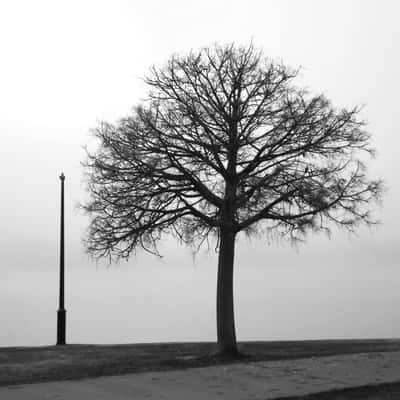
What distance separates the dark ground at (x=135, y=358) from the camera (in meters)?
12.5

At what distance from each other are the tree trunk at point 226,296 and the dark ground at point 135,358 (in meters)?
0.58

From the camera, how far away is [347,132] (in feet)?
59.2

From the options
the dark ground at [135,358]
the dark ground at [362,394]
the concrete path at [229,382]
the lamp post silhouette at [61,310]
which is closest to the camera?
the concrete path at [229,382]

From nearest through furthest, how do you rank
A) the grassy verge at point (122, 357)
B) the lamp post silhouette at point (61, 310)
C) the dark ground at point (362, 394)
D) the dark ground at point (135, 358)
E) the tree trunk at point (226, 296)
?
the dark ground at point (362, 394), the dark ground at point (135, 358), the grassy verge at point (122, 357), the tree trunk at point (226, 296), the lamp post silhouette at point (61, 310)

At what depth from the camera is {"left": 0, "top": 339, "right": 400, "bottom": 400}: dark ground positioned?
1252cm

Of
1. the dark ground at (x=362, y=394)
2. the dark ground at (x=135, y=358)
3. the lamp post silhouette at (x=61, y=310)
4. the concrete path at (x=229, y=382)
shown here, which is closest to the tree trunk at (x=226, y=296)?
the dark ground at (x=135, y=358)

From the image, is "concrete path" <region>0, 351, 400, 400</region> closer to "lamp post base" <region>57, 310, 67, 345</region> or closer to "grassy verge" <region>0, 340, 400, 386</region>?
"grassy verge" <region>0, 340, 400, 386</region>

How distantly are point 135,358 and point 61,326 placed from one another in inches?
238

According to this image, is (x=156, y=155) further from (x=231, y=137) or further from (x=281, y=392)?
(x=281, y=392)

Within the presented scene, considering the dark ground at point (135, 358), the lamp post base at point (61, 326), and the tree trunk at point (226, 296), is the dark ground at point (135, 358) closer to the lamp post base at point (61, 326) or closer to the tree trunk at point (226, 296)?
the lamp post base at point (61, 326)

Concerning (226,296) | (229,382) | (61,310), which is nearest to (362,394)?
(229,382)

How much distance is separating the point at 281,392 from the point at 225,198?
7.19 meters

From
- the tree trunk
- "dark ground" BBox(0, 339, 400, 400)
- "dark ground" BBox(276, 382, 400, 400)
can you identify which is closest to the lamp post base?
"dark ground" BBox(0, 339, 400, 400)

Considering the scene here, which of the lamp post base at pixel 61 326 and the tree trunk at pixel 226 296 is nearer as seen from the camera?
the tree trunk at pixel 226 296
